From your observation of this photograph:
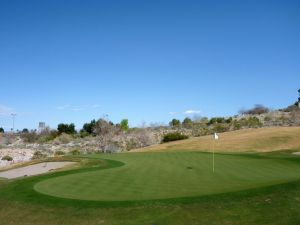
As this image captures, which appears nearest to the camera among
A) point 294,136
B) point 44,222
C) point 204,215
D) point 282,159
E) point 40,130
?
point 204,215

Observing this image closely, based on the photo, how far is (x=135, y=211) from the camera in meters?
13.1

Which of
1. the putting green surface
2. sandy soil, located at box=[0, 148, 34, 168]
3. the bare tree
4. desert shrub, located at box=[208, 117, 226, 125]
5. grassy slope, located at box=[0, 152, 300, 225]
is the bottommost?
grassy slope, located at box=[0, 152, 300, 225]

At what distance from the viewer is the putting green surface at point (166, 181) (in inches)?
599

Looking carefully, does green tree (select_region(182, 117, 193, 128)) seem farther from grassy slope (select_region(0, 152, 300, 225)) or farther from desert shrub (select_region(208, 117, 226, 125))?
grassy slope (select_region(0, 152, 300, 225))

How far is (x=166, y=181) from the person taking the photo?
17.5m

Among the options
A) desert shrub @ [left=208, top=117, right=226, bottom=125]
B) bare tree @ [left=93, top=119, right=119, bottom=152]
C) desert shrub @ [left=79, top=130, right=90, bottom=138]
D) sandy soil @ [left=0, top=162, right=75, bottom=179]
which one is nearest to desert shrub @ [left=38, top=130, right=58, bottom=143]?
desert shrub @ [left=79, top=130, right=90, bottom=138]

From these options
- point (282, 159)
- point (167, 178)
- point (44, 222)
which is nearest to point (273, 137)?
point (282, 159)

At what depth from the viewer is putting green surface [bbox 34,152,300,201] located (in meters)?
15.2

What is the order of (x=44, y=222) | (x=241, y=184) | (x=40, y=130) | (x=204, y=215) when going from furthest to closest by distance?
(x=40, y=130) → (x=241, y=184) → (x=44, y=222) → (x=204, y=215)

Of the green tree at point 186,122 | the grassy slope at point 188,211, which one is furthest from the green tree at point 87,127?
the grassy slope at point 188,211

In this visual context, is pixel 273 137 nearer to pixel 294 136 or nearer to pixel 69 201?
pixel 294 136

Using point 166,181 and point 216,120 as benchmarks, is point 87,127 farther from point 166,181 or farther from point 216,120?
point 166,181

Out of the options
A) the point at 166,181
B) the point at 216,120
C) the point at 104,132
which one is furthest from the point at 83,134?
the point at 166,181

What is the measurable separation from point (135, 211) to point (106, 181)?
534 cm
